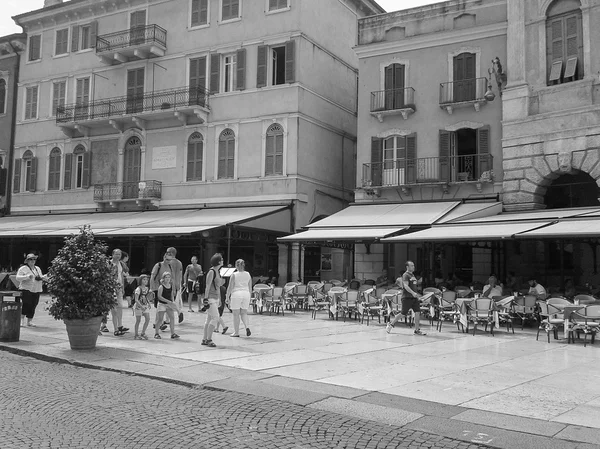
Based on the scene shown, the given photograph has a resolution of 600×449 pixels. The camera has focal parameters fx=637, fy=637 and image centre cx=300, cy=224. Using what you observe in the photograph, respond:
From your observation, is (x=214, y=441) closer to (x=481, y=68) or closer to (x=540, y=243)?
(x=540, y=243)

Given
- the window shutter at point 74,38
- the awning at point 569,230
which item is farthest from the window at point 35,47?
the awning at point 569,230

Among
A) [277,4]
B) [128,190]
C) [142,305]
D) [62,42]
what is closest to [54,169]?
[128,190]

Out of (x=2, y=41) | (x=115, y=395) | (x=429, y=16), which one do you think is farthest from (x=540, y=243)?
(x=2, y=41)

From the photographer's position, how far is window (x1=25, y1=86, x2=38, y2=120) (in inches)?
1217

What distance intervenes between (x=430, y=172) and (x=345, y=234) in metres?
4.89

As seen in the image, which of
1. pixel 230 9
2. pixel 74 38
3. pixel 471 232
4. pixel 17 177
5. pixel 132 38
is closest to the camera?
pixel 471 232

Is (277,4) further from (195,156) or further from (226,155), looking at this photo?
(195,156)

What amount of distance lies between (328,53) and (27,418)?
2213cm

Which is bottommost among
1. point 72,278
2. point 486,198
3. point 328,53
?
point 72,278

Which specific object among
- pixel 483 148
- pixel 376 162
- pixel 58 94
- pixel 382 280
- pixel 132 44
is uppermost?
pixel 132 44

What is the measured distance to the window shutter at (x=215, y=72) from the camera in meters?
25.6

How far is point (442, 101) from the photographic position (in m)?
21.9

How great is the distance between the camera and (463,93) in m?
21.6

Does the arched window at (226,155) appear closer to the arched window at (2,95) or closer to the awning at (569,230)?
the awning at (569,230)
